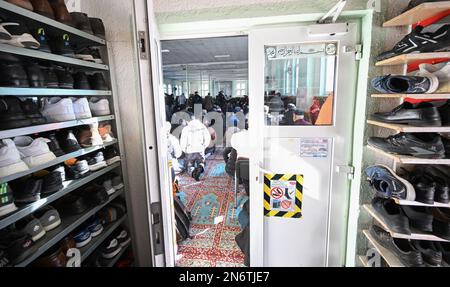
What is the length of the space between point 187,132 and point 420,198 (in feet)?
9.86

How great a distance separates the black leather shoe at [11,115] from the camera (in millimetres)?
924

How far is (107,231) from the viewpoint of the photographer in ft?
5.04

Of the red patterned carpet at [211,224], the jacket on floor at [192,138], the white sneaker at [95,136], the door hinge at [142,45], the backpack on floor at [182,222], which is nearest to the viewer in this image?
the door hinge at [142,45]

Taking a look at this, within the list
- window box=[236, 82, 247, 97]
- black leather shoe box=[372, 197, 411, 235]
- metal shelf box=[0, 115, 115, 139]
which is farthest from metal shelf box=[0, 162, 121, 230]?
window box=[236, 82, 247, 97]

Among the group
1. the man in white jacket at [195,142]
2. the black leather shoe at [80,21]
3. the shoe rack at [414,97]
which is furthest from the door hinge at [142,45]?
the man in white jacket at [195,142]

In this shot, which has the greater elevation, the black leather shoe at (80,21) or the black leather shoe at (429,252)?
the black leather shoe at (80,21)

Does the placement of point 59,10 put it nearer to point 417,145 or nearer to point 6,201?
point 6,201

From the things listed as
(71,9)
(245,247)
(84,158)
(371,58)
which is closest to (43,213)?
(84,158)

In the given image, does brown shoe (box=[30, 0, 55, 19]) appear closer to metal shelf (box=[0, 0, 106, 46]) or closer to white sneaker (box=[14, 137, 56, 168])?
metal shelf (box=[0, 0, 106, 46])

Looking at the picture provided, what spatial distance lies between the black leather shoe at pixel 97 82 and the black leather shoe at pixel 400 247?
6.60ft

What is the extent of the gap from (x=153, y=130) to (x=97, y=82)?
0.87m

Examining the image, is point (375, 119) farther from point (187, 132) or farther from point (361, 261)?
point (187, 132)

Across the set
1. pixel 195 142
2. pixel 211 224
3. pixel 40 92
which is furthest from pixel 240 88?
pixel 40 92

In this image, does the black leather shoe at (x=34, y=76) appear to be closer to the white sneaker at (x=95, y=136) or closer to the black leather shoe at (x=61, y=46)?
the black leather shoe at (x=61, y=46)
